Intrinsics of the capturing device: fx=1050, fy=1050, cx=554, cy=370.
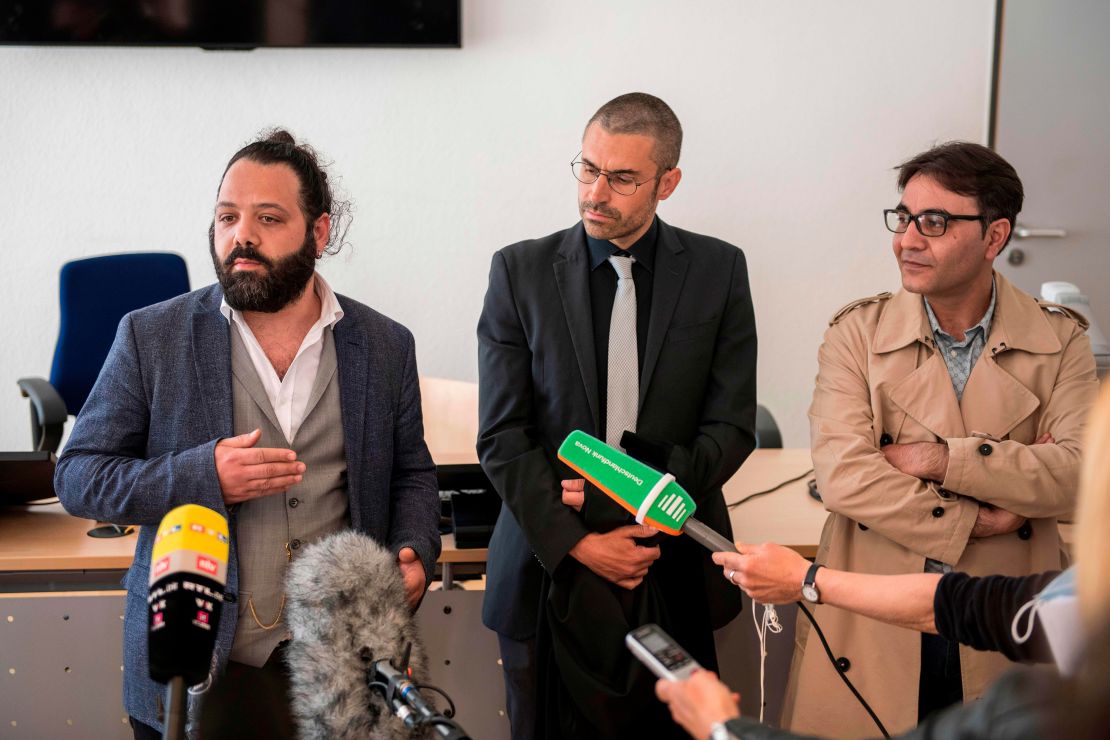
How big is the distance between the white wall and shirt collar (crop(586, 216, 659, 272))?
2.49 metres

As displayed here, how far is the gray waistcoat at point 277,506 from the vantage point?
6.28 feet

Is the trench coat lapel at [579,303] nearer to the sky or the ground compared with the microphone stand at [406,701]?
nearer to the sky

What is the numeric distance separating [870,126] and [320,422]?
3524 mm

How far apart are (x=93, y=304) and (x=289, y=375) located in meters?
2.21

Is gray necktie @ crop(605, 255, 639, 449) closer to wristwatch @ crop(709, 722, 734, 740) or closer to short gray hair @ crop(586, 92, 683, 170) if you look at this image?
short gray hair @ crop(586, 92, 683, 170)

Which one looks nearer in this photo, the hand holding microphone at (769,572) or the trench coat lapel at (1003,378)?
the hand holding microphone at (769,572)

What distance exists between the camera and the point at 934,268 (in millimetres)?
2285

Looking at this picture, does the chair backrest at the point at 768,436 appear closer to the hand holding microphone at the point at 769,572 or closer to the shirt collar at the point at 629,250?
the shirt collar at the point at 629,250

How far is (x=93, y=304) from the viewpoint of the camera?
385 cm

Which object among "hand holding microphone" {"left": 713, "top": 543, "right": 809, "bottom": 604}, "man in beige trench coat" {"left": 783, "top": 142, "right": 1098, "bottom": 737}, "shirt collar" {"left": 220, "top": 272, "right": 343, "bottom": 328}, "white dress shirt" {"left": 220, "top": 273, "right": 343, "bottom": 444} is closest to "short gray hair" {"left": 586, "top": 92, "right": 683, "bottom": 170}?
"man in beige trench coat" {"left": 783, "top": 142, "right": 1098, "bottom": 737}

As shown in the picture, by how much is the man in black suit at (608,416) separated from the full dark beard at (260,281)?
0.45m

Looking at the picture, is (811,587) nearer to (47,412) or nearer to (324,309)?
(324,309)

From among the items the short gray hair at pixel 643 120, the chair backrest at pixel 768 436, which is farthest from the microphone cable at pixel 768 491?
the short gray hair at pixel 643 120

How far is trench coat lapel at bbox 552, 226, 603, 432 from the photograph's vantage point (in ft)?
7.09
